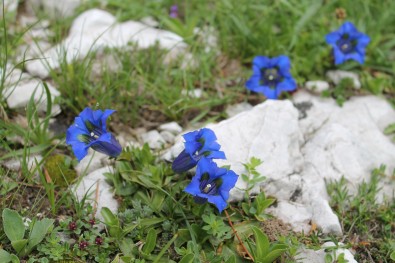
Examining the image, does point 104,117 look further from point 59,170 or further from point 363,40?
point 363,40

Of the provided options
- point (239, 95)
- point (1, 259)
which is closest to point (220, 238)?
point (1, 259)

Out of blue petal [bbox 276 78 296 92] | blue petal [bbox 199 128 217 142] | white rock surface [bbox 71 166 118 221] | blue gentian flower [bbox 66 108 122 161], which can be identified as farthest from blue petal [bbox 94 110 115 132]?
blue petal [bbox 276 78 296 92]

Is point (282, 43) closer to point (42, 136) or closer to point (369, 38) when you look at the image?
point (369, 38)

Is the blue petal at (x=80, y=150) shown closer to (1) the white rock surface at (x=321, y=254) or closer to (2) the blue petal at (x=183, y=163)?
(2) the blue petal at (x=183, y=163)

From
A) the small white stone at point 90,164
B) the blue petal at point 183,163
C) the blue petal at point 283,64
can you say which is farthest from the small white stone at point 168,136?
the blue petal at point 283,64

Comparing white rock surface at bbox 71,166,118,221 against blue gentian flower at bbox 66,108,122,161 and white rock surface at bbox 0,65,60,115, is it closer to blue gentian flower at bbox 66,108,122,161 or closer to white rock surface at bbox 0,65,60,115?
blue gentian flower at bbox 66,108,122,161

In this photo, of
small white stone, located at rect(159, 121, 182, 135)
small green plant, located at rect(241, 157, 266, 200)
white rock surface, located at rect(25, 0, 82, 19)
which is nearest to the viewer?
small green plant, located at rect(241, 157, 266, 200)
